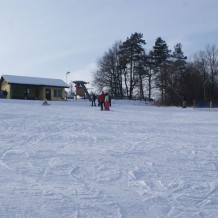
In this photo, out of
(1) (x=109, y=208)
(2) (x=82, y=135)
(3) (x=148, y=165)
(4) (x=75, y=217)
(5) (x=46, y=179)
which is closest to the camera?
(4) (x=75, y=217)

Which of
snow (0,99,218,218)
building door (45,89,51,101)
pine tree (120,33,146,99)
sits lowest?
snow (0,99,218,218)

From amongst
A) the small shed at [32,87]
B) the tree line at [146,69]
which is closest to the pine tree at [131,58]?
the tree line at [146,69]

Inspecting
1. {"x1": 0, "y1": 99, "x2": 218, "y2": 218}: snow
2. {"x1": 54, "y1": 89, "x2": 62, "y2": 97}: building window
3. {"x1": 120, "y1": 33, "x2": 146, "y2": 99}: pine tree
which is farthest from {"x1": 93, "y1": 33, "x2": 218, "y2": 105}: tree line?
{"x1": 0, "y1": 99, "x2": 218, "y2": 218}: snow

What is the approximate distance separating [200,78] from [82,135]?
2068 inches

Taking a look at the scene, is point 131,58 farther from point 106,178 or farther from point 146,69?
point 106,178

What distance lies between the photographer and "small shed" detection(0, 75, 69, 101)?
4808 cm

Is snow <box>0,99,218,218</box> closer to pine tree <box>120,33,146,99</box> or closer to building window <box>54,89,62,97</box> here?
building window <box>54,89,62,97</box>

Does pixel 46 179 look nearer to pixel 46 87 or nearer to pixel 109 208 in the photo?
pixel 109 208

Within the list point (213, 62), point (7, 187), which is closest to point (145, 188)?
point (7, 187)

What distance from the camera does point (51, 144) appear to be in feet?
34.1

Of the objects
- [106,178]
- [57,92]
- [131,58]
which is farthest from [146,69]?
[106,178]

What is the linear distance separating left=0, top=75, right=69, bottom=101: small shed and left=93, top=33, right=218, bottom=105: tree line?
16005 mm

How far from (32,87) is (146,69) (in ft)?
79.7

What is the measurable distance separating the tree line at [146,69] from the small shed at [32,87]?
16.0m
